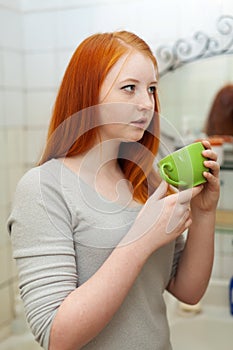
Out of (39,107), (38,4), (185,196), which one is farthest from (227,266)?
Result: (38,4)

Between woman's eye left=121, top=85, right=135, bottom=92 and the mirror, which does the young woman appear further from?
the mirror

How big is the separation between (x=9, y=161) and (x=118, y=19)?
20.5 inches

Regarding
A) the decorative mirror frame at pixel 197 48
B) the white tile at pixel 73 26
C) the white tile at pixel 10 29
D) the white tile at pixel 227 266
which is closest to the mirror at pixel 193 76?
the decorative mirror frame at pixel 197 48

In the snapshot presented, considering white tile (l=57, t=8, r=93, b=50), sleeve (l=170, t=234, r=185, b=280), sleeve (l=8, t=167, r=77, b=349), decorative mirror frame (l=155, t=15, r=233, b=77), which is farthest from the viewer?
white tile (l=57, t=8, r=93, b=50)

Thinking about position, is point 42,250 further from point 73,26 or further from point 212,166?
point 73,26

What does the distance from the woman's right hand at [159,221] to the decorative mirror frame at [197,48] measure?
1.99ft

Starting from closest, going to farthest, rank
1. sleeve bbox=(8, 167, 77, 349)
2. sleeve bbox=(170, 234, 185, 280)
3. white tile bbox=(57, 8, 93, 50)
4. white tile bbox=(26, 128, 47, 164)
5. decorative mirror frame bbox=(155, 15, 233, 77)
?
sleeve bbox=(8, 167, 77, 349)
sleeve bbox=(170, 234, 185, 280)
decorative mirror frame bbox=(155, 15, 233, 77)
white tile bbox=(57, 8, 93, 50)
white tile bbox=(26, 128, 47, 164)

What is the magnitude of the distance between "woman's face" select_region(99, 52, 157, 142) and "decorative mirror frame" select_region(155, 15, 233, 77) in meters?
0.49

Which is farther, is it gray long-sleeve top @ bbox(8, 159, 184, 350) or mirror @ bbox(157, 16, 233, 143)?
→ mirror @ bbox(157, 16, 233, 143)

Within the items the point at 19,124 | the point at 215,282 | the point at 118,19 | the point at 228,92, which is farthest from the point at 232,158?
the point at 19,124

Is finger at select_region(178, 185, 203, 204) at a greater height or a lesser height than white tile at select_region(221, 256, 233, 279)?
greater

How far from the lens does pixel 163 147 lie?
3.41ft

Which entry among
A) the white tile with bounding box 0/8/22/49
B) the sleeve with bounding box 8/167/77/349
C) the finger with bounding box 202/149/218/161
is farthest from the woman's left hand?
the white tile with bounding box 0/8/22/49

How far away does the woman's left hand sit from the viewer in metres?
0.70
